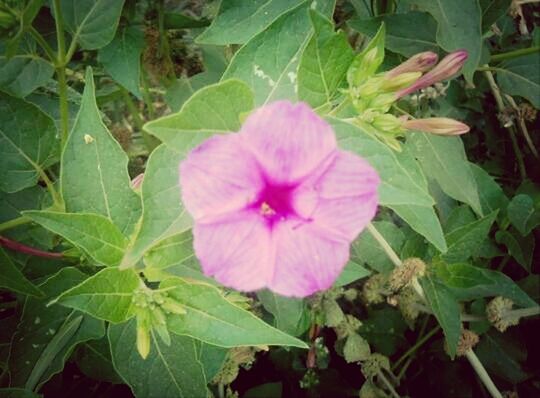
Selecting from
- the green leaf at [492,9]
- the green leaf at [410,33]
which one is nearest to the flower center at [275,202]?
the green leaf at [410,33]

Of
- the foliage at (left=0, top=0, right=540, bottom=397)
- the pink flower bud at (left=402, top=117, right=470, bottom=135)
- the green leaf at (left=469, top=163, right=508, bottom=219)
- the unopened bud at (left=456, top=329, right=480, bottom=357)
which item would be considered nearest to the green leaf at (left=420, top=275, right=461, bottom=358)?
the foliage at (left=0, top=0, right=540, bottom=397)

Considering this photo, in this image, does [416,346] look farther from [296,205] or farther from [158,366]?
[296,205]

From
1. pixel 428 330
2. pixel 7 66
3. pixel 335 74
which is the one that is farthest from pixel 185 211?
pixel 428 330

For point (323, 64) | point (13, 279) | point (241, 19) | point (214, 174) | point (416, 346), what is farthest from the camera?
point (416, 346)

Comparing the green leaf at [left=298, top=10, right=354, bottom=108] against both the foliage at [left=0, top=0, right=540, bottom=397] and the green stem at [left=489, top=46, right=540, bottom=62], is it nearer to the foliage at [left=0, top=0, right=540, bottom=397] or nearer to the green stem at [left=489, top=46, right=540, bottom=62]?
the foliage at [left=0, top=0, right=540, bottom=397]

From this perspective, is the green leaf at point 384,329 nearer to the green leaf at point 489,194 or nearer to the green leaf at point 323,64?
the green leaf at point 489,194

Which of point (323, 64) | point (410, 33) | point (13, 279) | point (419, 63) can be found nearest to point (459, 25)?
point (410, 33)
